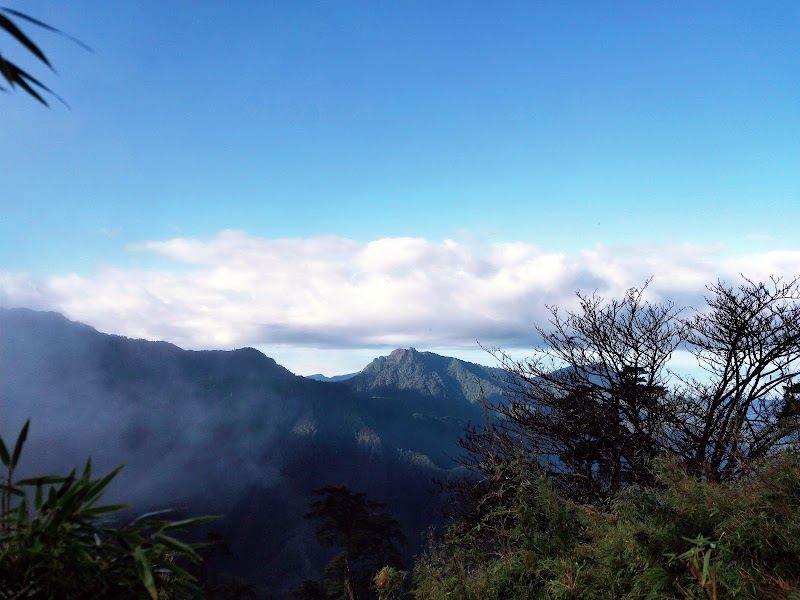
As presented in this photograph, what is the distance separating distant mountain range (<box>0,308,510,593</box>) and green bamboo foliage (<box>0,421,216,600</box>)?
412 ft

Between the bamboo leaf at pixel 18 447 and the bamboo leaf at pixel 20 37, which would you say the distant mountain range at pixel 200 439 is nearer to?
the bamboo leaf at pixel 18 447

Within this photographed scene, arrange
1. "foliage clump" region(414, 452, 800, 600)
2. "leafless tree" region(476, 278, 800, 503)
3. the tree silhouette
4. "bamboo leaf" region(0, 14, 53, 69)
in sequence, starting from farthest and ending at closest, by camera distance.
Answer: the tree silhouette
"leafless tree" region(476, 278, 800, 503)
"foliage clump" region(414, 452, 800, 600)
"bamboo leaf" region(0, 14, 53, 69)

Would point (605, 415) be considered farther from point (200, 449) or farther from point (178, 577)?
point (200, 449)

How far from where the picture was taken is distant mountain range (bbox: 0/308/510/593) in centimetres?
13450

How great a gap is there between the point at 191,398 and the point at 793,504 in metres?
204

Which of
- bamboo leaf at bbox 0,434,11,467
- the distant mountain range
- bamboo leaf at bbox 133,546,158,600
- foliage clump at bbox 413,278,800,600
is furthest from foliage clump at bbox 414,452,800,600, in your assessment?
the distant mountain range

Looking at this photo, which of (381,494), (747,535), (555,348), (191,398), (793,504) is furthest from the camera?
(191,398)

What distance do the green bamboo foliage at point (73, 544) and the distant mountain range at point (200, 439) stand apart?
4939 inches

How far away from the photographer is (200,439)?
17225cm

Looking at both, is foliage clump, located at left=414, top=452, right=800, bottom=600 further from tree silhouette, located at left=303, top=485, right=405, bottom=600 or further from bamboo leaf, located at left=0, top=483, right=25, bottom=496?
tree silhouette, located at left=303, top=485, right=405, bottom=600

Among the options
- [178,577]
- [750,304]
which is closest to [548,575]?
[178,577]

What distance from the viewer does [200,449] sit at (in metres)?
168

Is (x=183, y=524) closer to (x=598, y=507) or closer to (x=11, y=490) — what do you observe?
(x=11, y=490)

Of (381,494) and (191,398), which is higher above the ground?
(191,398)
